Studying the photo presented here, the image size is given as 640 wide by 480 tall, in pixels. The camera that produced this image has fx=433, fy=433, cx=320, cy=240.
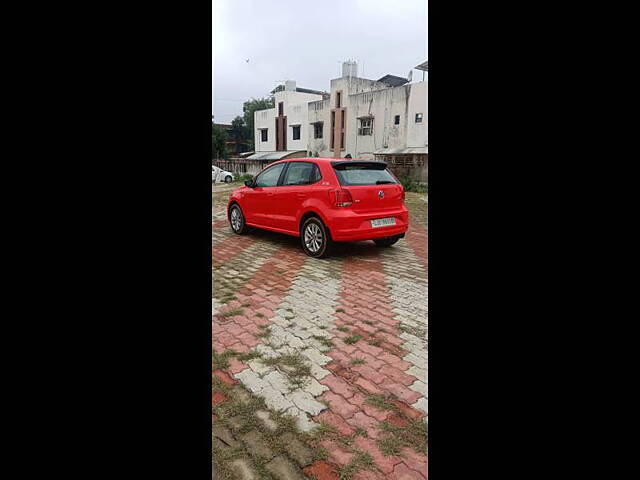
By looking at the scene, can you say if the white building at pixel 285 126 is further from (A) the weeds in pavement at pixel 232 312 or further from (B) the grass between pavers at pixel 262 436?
(B) the grass between pavers at pixel 262 436

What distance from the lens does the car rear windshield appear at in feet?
20.4

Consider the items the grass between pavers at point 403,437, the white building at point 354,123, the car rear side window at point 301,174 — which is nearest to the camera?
the grass between pavers at point 403,437

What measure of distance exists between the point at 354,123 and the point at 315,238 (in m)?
24.4

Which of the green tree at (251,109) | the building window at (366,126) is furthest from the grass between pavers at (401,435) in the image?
the green tree at (251,109)

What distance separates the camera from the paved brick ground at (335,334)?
98.9 inches

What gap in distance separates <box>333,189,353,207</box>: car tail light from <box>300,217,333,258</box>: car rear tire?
1.43 feet

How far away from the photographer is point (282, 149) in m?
36.8

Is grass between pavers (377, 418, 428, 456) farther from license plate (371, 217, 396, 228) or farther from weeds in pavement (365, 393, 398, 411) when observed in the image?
license plate (371, 217, 396, 228)

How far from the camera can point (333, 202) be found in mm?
6043

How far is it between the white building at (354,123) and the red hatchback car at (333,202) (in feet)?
53.7
